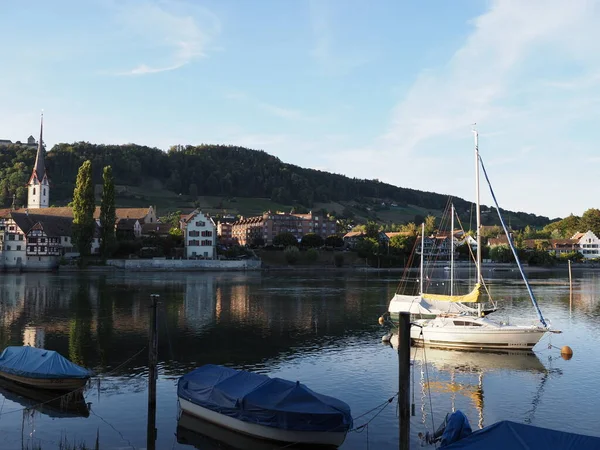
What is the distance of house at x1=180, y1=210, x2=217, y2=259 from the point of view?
154250 mm

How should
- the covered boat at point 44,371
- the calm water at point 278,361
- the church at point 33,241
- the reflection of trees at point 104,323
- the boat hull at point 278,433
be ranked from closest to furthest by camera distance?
the boat hull at point 278,433, the calm water at point 278,361, the covered boat at point 44,371, the reflection of trees at point 104,323, the church at point 33,241

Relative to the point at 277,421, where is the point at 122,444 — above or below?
below

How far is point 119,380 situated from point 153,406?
26.4 feet

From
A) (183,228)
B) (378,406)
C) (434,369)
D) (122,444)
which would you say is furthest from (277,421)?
(183,228)

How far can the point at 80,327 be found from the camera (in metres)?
53.0

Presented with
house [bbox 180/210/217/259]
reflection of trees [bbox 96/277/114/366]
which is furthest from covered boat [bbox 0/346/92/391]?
house [bbox 180/210/217/259]

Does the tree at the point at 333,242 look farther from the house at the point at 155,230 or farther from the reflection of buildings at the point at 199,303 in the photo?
the reflection of buildings at the point at 199,303

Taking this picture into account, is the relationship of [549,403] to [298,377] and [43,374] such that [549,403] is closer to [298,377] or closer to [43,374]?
[298,377]

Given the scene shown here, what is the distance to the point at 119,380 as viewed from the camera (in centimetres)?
3391

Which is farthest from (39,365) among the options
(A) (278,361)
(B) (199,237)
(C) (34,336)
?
(B) (199,237)

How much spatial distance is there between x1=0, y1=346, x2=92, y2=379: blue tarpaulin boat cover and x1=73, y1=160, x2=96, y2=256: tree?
102964 mm

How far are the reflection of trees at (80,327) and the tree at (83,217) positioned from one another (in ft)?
160

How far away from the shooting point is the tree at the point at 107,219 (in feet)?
441

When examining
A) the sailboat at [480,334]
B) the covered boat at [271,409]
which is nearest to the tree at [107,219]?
the sailboat at [480,334]
